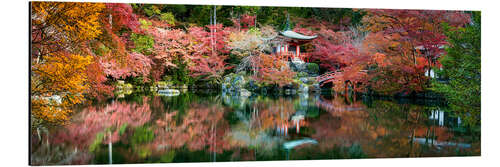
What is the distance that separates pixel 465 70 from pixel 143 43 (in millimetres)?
4423

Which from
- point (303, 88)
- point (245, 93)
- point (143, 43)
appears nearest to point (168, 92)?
point (143, 43)

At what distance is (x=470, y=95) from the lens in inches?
175

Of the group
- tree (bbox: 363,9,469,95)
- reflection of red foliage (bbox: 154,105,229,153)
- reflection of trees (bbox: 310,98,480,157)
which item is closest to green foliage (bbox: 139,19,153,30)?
reflection of red foliage (bbox: 154,105,229,153)

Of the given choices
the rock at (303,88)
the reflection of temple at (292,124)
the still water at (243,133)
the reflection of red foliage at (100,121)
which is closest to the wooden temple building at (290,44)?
the rock at (303,88)

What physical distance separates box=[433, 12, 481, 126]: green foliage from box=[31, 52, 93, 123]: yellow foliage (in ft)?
14.2

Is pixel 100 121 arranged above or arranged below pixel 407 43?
below

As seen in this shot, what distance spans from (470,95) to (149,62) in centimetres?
443

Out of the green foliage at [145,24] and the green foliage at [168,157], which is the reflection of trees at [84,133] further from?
the green foliage at [145,24]

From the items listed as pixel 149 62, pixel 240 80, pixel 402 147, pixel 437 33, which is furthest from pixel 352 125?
pixel 149 62

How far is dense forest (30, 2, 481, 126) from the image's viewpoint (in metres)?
3.89

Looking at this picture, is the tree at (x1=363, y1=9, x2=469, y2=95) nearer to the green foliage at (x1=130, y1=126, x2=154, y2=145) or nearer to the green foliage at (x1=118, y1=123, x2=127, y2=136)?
the green foliage at (x1=130, y1=126, x2=154, y2=145)

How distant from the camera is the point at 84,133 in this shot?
12.5 feet

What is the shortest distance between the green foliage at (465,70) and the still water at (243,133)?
0.68 ft

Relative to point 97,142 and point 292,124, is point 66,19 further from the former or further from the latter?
point 292,124
